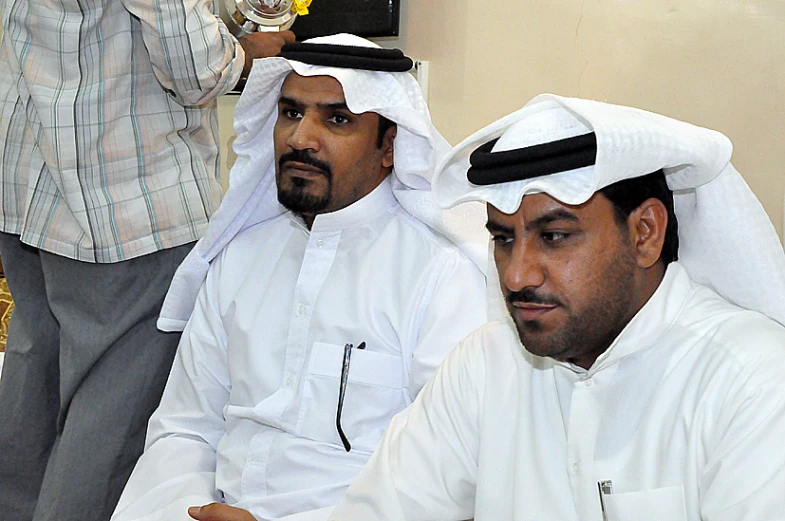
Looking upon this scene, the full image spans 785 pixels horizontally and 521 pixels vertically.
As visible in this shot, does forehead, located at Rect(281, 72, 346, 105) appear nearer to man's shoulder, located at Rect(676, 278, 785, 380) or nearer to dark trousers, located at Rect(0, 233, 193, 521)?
dark trousers, located at Rect(0, 233, 193, 521)

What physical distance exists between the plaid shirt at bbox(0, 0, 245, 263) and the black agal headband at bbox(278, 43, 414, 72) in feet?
0.92

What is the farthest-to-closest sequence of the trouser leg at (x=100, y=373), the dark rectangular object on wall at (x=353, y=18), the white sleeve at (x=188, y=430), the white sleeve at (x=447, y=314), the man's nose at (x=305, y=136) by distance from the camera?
the dark rectangular object on wall at (x=353, y=18)
the trouser leg at (x=100, y=373)
the man's nose at (x=305, y=136)
the white sleeve at (x=188, y=430)
the white sleeve at (x=447, y=314)

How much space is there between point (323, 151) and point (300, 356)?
0.54m

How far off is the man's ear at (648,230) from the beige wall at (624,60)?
4.15 ft

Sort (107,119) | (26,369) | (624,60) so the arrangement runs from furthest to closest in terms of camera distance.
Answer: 1. (624,60)
2. (26,369)
3. (107,119)

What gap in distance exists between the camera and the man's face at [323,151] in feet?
8.01

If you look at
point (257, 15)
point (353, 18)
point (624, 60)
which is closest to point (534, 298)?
point (624, 60)

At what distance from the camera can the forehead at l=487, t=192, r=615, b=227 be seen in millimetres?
1579

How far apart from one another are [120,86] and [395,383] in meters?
1.12

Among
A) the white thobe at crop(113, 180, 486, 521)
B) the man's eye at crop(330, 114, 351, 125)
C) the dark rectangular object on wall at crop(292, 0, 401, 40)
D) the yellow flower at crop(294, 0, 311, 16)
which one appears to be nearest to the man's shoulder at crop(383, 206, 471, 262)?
the white thobe at crop(113, 180, 486, 521)

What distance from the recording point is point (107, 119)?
8.34ft

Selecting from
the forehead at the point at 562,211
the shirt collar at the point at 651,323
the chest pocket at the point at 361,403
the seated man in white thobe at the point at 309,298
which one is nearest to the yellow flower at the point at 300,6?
the seated man in white thobe at the point at 309,298

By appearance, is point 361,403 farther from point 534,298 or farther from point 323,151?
point 534,298

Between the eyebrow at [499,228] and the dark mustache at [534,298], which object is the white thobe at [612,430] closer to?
the dark mustache at [534,298]
